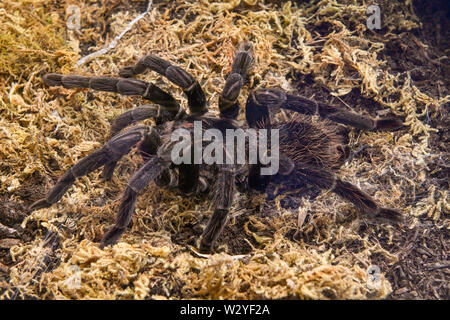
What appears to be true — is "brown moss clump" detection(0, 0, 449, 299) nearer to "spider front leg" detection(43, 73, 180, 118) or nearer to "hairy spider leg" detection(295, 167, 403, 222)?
"hairy spider leg" detection(295, 167, 403, 222)

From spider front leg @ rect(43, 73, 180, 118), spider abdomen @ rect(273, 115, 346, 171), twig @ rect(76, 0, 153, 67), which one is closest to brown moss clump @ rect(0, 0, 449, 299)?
twig @ rect(76, 0, 153, 67)

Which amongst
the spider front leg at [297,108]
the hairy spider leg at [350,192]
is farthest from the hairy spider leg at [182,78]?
the hairy spider leg at [350,192]

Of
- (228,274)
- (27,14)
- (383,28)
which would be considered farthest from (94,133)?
(383,28)

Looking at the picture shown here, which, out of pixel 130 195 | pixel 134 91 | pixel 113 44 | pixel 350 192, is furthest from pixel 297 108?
pixel 113 44

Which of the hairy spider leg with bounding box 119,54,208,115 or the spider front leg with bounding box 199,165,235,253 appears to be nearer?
the spider front leg with bounding box 199,165,235,253

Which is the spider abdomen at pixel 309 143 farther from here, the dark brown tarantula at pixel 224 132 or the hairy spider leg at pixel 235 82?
the hairy spider leg at pixel 235 82
